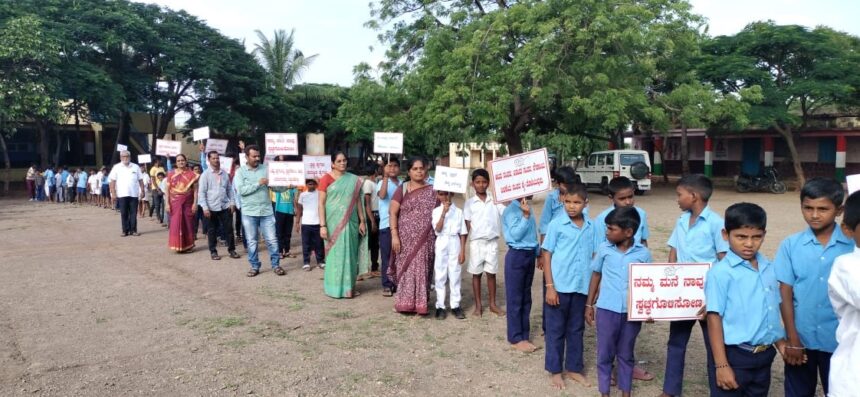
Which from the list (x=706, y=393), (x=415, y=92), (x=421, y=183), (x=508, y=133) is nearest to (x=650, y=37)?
(x=508, y=133)

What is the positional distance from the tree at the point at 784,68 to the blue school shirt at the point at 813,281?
20967 mm

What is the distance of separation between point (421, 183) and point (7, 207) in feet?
63.2

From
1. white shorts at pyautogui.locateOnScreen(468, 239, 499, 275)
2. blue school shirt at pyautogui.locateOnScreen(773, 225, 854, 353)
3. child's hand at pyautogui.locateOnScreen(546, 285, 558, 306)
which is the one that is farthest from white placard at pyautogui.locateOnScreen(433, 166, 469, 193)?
blue school shirt at pyautogui.locateOnScreen(773, 225, 854, 353)

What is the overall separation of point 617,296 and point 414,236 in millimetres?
2499

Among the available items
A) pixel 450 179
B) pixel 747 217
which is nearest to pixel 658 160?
pixel 450 179

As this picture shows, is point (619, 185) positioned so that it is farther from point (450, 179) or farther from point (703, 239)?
point (450, 179)

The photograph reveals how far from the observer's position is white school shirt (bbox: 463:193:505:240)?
546 centimetres

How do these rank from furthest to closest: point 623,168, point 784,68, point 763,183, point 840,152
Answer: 1. point 840,152
2. point 763,183
3. point 784,68
4. point 623,168

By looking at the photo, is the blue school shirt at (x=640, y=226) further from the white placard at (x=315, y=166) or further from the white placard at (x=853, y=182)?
the white placard at (x=315, y=166)

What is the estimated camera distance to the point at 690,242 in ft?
12.5

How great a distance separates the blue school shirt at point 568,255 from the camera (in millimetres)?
3947

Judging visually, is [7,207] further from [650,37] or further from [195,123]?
[650,37]

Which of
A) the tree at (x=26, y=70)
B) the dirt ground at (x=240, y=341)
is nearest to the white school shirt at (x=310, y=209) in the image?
the dirt ground at (x=240, y=341)

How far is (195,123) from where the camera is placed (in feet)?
92.1
